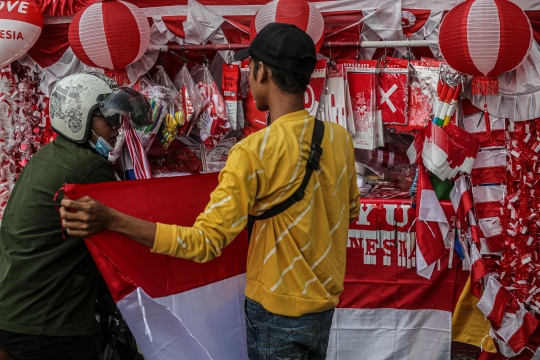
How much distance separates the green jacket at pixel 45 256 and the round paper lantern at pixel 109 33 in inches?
73.6

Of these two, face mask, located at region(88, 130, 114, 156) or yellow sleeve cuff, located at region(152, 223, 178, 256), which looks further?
face mask, located at region(88, 130, 114, 156)

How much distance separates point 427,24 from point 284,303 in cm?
269

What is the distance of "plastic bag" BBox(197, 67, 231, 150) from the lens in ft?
14.3

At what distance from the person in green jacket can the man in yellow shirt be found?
1.09 ft

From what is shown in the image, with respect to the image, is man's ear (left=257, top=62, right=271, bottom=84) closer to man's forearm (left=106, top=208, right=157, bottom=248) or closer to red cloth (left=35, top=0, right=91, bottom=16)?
man's forearm (left=106, top=208, right=157, bottom=248)

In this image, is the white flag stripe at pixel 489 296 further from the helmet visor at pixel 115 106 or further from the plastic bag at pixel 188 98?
the helmet visor at pixel 115 106

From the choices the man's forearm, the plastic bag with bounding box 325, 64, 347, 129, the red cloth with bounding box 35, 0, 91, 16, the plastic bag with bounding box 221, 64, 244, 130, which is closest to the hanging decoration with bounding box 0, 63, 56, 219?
the red cloth with bounding box 35, 0, 91, 16

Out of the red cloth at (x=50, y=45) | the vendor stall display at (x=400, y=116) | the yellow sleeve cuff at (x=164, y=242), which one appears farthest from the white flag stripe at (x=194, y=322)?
the red cloth at (x=50, y=45)

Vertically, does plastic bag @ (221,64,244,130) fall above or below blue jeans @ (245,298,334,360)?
above

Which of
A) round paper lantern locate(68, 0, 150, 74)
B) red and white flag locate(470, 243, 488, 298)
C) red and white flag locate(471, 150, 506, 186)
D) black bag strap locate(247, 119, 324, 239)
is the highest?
round paper lantern locate(68, 0, 150, 74)

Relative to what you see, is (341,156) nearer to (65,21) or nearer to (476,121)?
(476,121)

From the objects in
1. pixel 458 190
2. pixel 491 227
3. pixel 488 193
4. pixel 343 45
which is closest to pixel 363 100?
pixel 343 45

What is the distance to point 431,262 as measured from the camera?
13.5 ft

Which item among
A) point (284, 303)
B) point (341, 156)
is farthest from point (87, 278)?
point (341, 156)
